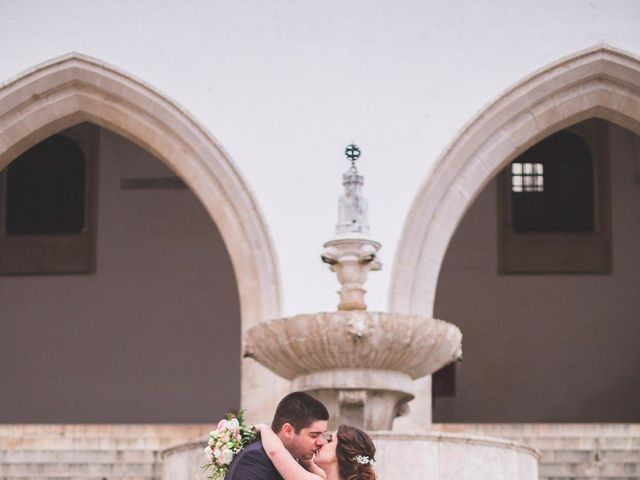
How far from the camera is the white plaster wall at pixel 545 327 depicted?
17.5 m

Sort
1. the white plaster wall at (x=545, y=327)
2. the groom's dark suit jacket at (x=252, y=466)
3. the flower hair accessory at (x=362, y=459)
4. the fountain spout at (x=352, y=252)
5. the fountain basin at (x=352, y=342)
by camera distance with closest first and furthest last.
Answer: the groom's dark suit jacket at (x=252, y=466) → the flower hair accessory at (x=362, y=459) → the fountain basin at (x=352, y=342) → the fountain spout at (x=352, y=252) → the white plaster wall at (x=545, y=327)

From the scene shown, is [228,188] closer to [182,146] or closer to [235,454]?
[182,146]

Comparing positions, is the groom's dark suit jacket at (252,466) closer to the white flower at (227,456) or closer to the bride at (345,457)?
the bride at (345,457)

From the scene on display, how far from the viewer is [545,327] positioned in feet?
58.4

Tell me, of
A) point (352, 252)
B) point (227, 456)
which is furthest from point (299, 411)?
point (352, 252)

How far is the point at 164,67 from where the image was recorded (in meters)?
13.4

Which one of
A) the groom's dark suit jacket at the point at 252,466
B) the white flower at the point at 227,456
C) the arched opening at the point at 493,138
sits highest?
the arched opening at the point at 493,138

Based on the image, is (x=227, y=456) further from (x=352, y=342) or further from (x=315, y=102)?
(x=315, y=102)

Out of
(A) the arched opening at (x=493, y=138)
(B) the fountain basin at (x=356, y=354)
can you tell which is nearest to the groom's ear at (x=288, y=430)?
(B) the fountain basin at (x=356, y=354)

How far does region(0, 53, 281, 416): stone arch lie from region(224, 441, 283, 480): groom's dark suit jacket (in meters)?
7.77

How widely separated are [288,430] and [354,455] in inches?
16.2

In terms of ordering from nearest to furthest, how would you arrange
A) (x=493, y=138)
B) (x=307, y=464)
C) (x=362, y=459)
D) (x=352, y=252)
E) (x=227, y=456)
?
(x=307, y=464) → (x=362, y=459) → (x=227, y=456) → (x=352, y=252) → (x=493, y=138)

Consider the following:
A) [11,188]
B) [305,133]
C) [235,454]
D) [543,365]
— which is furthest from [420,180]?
[235,454]

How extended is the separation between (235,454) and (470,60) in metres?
8.45
